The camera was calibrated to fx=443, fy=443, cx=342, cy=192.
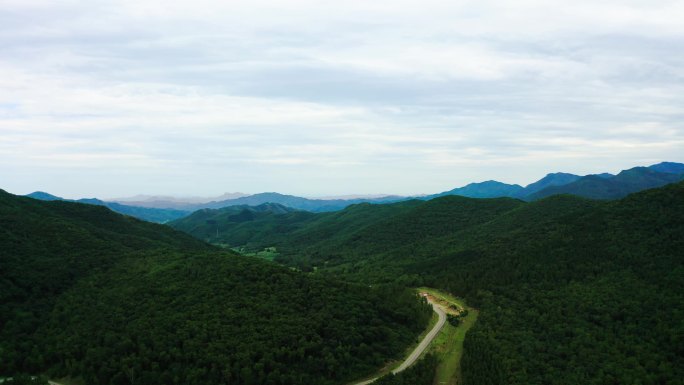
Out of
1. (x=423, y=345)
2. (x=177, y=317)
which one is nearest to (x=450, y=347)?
(x=423, y=345)

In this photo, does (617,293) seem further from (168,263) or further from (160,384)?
(168,263)

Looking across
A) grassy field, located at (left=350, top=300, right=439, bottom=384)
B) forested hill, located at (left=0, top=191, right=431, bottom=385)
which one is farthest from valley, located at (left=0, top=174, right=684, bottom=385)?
grassy field, located at (left=350, top=300, right=439, bottom=384)

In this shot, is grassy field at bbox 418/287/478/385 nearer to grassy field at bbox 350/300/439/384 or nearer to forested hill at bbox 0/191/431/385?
grassy field at bbox 350/300/439/384

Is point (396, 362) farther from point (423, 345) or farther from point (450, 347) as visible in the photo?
point (450, 347)

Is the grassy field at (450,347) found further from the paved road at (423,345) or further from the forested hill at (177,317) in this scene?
the forested hill at (177,317)

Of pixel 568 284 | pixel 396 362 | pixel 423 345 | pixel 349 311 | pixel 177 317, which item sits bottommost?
pixel 396 362

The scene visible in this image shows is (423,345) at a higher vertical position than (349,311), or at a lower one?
lower

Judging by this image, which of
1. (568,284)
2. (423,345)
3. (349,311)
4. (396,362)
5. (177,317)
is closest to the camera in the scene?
(396,362)
